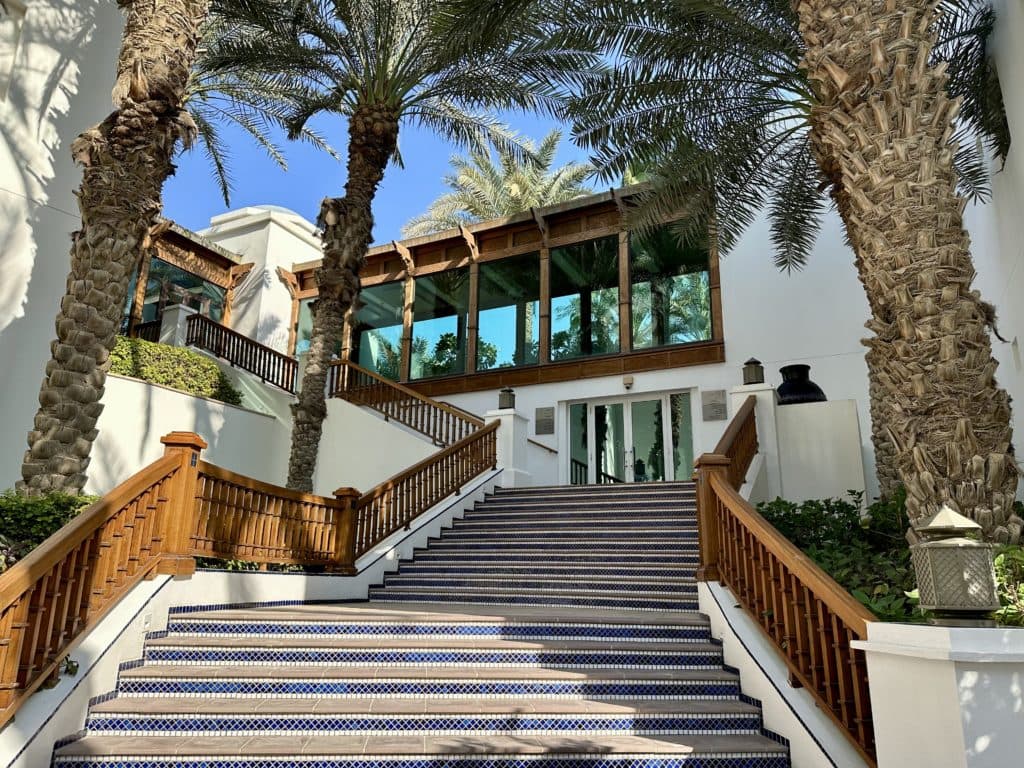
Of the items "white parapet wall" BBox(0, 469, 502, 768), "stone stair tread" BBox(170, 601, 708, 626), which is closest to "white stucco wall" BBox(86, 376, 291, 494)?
"white parapet wall" BBox(0, 469, 502, 768)

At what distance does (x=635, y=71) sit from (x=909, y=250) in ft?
21.0

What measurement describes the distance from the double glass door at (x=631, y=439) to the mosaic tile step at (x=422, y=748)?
9824 millimetres

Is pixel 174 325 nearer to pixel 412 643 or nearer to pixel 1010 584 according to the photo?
pixel 412 643

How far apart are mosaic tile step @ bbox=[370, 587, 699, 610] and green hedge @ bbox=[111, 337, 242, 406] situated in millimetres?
6597

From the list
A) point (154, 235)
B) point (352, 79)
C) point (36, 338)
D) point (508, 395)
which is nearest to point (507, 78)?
point (352, 79)

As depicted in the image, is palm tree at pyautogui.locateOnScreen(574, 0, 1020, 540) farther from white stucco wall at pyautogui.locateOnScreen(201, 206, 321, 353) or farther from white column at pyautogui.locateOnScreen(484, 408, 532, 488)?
white stucco wall at pyautogui.locateOnScreen(201, 206, 321, 353)

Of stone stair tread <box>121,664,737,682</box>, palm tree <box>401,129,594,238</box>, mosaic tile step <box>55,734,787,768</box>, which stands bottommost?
mosaic tile step <box>55,734,787,768</box>

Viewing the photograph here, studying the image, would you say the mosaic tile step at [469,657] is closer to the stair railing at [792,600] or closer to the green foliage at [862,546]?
the stair railing at [792,600]

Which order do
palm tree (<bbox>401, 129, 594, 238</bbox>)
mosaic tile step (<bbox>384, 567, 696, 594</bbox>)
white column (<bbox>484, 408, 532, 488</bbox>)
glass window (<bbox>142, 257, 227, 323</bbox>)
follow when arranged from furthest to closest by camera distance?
palm tree (<bbox>401, 129, 594, 238</bbox>)
glass window (<bbox>142, 257, 227, 323</bbox>)
white column (<bbox>484, 408, 532, 488</bbox>)
mosaic tile step (<bbox>384, 567, 696, 594</bbox>)

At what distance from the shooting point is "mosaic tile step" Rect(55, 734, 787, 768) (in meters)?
3.70

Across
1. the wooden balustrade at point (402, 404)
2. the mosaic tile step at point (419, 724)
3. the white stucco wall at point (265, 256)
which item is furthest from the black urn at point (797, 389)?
the white stucco wall at point (265, 256)

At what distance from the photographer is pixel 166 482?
5.56m

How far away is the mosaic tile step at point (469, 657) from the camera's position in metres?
5.11

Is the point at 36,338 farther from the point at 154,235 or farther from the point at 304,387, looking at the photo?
the point at 154,235
